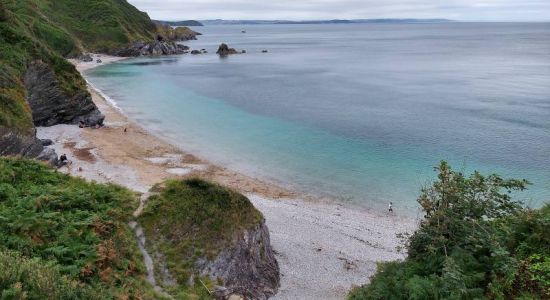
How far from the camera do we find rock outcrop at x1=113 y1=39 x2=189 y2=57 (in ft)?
512

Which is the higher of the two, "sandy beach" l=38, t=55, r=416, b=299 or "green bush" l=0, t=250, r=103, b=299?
"green bush" l=0, t=250, r=103, b=299

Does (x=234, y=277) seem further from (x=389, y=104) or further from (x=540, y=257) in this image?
(x=389, y=104)

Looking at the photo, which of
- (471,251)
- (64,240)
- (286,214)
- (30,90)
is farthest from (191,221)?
(30,90)

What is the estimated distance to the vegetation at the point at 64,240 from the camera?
12582 mm

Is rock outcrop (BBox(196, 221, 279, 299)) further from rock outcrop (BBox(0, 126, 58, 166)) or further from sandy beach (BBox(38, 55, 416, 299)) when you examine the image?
rock outcrop (BBox(0, 126, 58, 166))

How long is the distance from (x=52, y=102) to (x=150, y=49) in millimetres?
124317

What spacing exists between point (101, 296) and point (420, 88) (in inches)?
3431

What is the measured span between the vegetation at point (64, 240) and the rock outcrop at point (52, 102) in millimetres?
27482

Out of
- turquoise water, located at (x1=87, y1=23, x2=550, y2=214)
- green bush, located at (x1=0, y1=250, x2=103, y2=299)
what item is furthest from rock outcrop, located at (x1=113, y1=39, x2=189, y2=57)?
green bush, located at (x1=0, y1=250, x2=103, y2=299)

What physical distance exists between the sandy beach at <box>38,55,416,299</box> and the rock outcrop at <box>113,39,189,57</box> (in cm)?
11081

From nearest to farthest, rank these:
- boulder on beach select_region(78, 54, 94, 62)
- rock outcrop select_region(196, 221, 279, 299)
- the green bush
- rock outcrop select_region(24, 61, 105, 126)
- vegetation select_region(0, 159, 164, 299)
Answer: the green bush, vegetation select_region(0, 159, 164, 299), rock outcrop select_region(196, 221, 279, 299), rock outcrop select_region(24, 61, 105, 126), boulder on beach select_region(78, 54, 94, 62)

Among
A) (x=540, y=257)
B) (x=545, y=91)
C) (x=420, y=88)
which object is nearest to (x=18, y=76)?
(x=540, y=257)

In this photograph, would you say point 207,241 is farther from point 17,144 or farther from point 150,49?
point 150,49

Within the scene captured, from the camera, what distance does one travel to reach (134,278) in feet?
57.0
